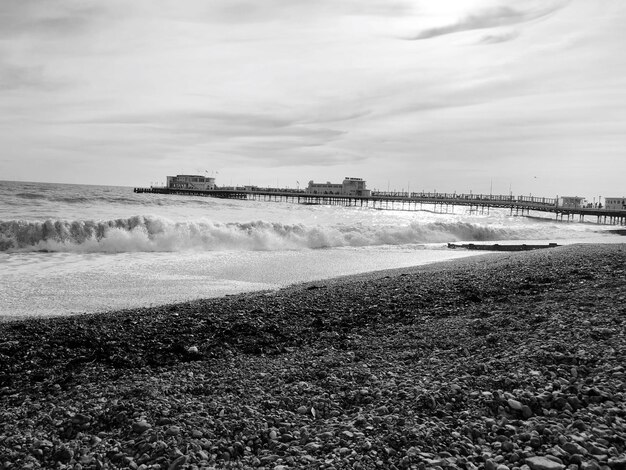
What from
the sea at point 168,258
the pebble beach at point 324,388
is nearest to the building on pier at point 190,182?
the sea at point 168,258

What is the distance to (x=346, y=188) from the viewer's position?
93938 millimetres

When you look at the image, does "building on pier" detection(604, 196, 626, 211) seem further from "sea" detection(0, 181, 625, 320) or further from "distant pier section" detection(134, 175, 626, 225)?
"sea" detection(0, 181, 625, 320)

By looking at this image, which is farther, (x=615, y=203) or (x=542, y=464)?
(x=615, y=203)

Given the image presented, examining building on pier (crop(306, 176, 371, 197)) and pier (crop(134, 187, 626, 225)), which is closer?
pier (crop(134, 187, 626, 225))

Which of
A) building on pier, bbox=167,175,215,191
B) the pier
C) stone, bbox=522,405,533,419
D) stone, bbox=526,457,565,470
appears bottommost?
stone, bbox=526,457,565,470

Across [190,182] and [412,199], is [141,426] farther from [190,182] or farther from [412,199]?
[190,182]

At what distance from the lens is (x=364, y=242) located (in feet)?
81.5

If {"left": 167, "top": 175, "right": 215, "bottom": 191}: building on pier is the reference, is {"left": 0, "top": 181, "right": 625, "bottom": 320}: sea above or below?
below

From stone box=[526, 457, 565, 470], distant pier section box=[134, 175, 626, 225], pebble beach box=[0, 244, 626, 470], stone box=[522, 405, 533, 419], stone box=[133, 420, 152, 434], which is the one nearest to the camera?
stone box=[526, 457, 565, 470]

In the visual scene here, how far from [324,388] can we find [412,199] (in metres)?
85.9

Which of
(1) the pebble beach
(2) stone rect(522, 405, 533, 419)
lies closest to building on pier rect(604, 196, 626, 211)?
(1) the pebble beach

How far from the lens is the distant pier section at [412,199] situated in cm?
7056

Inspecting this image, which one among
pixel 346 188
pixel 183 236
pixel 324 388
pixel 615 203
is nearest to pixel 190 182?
pixel 346 188

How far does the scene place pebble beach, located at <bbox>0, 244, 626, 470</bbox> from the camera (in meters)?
3.04
